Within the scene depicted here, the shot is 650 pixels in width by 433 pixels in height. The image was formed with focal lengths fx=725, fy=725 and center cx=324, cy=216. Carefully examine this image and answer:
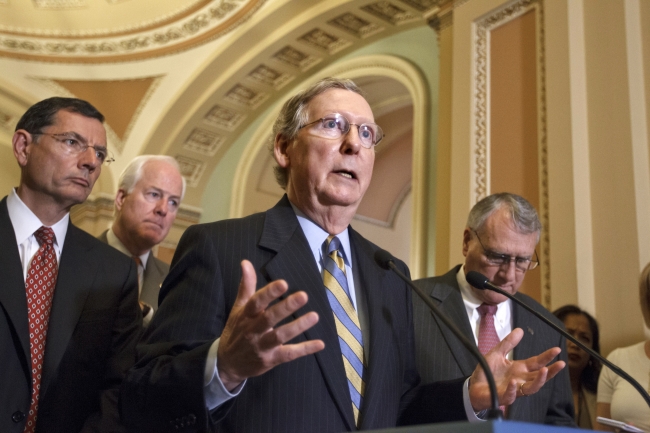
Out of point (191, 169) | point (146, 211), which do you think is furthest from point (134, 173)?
point (191, 169)

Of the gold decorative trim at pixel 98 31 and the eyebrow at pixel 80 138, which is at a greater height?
the gold decorative trim at pixel 98 31

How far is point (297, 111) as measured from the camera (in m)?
1.94

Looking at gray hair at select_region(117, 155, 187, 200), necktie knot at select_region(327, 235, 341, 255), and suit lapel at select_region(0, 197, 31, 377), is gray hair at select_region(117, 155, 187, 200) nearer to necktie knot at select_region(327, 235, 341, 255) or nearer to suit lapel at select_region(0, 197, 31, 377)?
suit lapel at select_region(0, 197, 31, 377)

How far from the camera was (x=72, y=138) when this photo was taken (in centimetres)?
237

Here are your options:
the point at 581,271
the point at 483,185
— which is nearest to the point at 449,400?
the point at 581,271

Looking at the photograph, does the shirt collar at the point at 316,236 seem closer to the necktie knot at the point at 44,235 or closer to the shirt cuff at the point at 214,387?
the shirt cuff at the point at 214,387

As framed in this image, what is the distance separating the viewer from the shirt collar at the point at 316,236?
180cm

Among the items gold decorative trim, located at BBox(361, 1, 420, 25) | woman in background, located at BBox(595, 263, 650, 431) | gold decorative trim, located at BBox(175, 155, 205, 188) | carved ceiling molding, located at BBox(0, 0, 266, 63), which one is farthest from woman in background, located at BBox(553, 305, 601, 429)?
gold decorative trim, located at BBox(175, 155, 205, 188)

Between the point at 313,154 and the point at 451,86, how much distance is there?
3563 mm

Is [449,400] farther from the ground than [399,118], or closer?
closer

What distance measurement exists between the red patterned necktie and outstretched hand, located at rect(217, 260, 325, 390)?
35.7 inches

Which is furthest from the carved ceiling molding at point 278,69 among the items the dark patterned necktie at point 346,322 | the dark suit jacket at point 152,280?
the dark patterned necktie at point 346,322

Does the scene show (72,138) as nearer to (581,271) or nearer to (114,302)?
(114,302)

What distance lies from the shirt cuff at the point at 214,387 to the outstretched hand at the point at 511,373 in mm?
590
